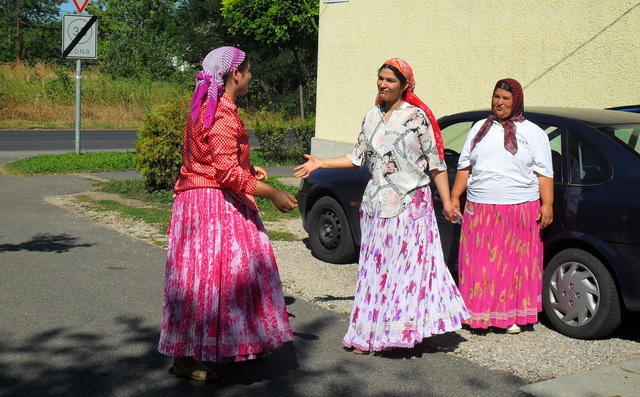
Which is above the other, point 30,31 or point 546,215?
point 30,31

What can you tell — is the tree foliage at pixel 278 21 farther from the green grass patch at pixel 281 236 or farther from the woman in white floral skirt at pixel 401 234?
the woman in white floral skirt at pixel 401 234

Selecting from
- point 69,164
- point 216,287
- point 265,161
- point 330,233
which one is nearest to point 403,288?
point 216,287

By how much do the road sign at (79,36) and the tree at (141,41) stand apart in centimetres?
2933

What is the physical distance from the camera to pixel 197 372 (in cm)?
462

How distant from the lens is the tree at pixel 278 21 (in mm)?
19781

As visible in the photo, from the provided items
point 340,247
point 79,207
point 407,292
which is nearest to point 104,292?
point 340,247

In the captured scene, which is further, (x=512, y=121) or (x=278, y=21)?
(x=278, y=21)

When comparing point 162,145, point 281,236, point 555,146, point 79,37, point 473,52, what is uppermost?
point 79,37

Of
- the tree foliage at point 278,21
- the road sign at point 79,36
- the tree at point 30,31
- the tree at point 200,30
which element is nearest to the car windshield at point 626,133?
the road sign at point 79,36

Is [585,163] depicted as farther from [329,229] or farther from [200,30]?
[200,30]

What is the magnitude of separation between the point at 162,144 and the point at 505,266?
7.68 m

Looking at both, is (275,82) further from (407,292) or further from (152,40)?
(407,292)

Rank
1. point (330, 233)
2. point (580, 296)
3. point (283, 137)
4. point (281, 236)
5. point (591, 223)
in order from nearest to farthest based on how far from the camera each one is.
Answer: point (591, 223), point (580, 296), point (330, 233), point (281, 236), point (283, 137)

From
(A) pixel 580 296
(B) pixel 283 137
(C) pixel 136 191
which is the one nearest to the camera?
(A) pixel 580 296
